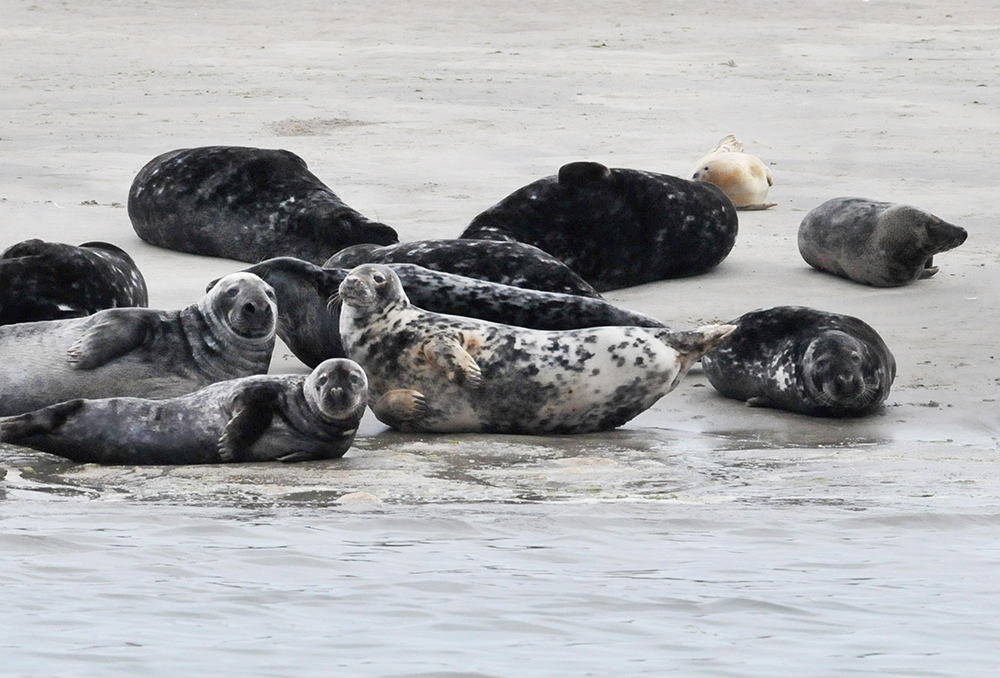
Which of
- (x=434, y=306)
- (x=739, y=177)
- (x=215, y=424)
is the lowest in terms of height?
(x=215, y=424)

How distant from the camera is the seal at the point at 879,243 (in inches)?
338

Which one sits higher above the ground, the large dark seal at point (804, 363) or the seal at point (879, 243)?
the seal at point (879, 243)

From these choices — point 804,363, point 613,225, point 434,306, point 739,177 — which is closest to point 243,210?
point 613,225

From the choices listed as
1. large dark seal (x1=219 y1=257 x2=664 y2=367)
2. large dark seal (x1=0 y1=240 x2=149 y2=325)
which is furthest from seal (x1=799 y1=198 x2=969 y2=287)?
large dark seal (x1=0 y1=240 x2=149 y2=325)

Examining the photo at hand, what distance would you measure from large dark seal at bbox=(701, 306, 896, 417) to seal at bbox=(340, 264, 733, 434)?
46 centimetres

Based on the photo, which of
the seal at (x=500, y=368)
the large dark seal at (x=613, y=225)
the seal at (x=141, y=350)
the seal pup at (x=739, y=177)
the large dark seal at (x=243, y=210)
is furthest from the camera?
the seal pup at (x=739, y=177)

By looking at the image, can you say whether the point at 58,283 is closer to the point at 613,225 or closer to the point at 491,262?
the point at 491,262

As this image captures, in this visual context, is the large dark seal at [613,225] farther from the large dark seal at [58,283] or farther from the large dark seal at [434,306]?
the large dark seal at [58,283]

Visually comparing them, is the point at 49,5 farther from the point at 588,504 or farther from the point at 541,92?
the point at 588,504

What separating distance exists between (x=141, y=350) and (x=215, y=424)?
0.83m

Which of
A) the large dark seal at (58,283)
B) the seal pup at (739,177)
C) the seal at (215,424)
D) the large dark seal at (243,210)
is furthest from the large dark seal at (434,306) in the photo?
the seal pup at (739,177)

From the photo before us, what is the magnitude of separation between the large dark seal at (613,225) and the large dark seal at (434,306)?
1.57 m

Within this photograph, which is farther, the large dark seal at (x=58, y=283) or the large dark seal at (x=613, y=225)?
the large dark seal at (x=613, y=225)

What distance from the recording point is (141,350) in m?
6.40
